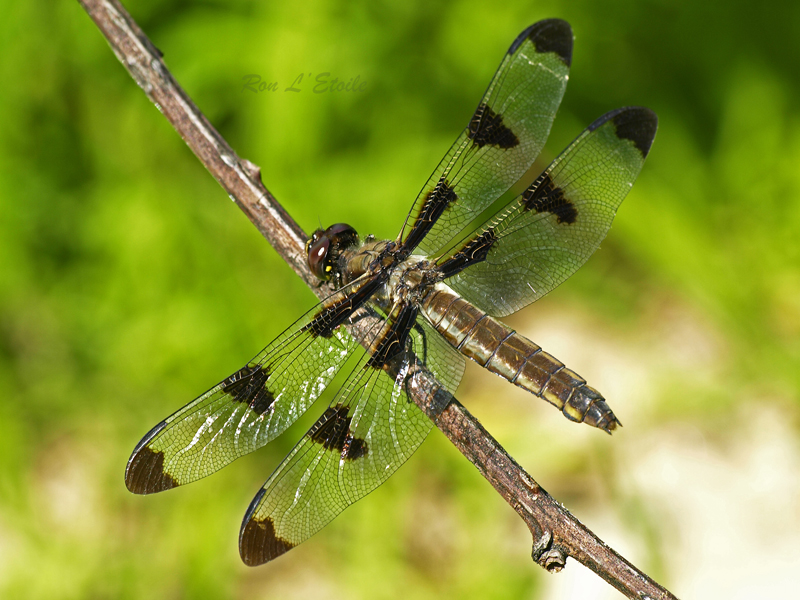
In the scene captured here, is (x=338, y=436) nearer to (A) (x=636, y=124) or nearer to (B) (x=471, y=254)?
(B) (x=471, y=254)

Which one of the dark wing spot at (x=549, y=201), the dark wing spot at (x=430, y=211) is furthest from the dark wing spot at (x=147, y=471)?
the dark wing spot at (x=549, y=201)

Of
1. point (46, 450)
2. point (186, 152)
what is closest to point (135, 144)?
point (186, 152)

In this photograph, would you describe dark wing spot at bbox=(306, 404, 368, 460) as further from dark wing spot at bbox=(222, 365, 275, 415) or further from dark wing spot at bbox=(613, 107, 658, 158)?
dark wing spot at bbox=(613, 107, 658, 158)

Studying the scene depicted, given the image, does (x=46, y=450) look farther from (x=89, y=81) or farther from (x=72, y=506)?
(x=89, y=81)

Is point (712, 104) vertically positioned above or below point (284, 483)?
above

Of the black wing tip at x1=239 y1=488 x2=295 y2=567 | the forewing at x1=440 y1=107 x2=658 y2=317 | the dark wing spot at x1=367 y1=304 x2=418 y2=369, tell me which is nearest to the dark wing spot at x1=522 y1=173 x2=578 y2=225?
the forewing at x1=440 y1=107 x2=658 y2=317

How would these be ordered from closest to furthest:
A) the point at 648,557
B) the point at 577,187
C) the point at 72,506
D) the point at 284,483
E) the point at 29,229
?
the point at 284,483 → the point at 577,187 → the point at 648,557 → the point at 29,229 → the point at 72,506

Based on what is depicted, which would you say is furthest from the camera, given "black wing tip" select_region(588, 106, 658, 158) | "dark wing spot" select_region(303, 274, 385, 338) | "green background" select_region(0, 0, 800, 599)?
"green background" select_region(0, 0, 800, 599)
